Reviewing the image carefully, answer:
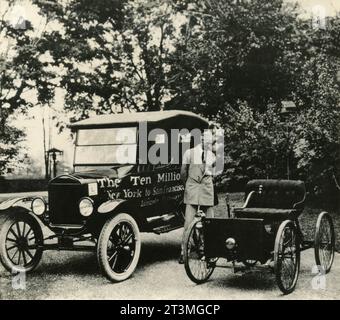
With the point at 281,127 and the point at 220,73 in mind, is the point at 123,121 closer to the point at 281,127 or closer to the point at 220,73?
the point at 281,127

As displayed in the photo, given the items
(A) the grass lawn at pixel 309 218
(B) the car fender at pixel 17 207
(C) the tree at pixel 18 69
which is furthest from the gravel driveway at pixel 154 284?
(C) the tree at pixel 18 69

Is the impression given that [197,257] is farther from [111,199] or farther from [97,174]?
[97,174]

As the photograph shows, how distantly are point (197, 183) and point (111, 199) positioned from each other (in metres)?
1.25

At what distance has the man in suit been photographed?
732 cm

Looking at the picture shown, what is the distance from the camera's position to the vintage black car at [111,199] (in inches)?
268

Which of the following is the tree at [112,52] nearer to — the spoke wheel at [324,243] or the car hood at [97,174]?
the car hood at [97,174]

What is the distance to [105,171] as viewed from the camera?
755cm

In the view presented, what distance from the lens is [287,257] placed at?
5969 mm

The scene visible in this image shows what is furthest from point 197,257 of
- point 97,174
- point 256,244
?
point 97,174

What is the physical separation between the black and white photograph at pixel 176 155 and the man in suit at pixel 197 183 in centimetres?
2

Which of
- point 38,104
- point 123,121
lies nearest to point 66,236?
point 123,121

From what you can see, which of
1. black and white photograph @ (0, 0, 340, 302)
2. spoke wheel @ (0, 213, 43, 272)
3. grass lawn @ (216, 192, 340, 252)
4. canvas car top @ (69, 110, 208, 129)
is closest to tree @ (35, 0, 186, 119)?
black and white photograph @ (0, 0, 340, 302)

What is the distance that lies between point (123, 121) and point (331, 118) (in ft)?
19.2

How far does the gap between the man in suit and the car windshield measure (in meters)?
0.88
